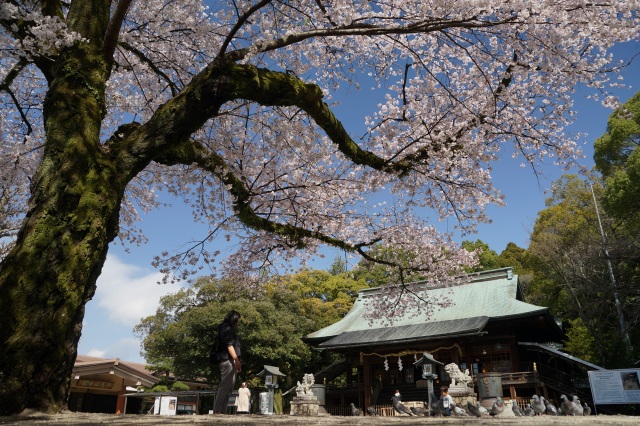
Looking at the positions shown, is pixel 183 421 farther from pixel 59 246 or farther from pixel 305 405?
pixel 305 405

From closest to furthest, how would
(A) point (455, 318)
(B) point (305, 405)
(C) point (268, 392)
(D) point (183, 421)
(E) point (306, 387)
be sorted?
(D) point (183, 421) → (C) point (268, 392) → (B) point (305, 405) → (E) point (306, 387) → (A) point (455, 318)

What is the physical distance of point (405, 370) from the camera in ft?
61.6

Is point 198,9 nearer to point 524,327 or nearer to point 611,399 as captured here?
point 611,399

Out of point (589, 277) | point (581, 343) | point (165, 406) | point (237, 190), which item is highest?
point (589, 277)

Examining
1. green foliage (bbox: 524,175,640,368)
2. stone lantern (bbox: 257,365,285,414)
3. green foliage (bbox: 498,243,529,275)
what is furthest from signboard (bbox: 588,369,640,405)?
green foliage (bbox: 498,243,529,275)

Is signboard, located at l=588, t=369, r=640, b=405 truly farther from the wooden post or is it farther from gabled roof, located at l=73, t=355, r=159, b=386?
gabled roof, located at l=73, t=355, r=159, b=386

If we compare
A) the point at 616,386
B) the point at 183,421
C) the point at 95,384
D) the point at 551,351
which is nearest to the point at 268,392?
the point at 95,384

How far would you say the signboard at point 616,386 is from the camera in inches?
442

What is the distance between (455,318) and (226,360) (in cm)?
1456

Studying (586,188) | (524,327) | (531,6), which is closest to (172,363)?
(524,327)

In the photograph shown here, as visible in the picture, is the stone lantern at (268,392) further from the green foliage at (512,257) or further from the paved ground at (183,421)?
the green foliage at (512,257)

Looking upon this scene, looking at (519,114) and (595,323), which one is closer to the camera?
(519,114)

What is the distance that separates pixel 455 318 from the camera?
17844 millimetres

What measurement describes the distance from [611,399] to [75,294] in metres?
13.4
